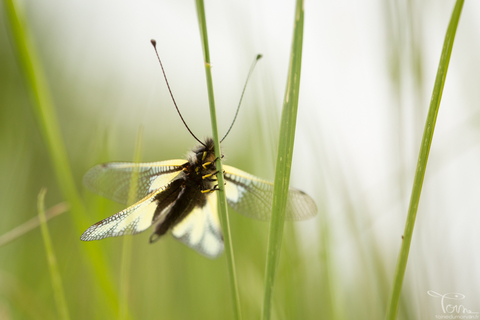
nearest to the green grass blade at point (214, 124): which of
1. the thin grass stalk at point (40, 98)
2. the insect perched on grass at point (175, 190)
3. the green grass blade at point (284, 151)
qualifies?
the green grass blade at point (284, 151)

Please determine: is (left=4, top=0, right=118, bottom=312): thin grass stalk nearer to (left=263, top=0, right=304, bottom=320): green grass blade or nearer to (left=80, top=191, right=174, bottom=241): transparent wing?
(left=80, top=191, right=174, bottom=241): transparent wing

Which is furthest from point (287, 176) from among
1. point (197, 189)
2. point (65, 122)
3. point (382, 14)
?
point (65, 122)

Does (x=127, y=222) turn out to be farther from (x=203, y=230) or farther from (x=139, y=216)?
(x=203, y=230)

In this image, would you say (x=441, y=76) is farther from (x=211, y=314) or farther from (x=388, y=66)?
(x=211, y=314)

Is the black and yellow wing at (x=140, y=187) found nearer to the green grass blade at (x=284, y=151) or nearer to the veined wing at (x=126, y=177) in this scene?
the veined wing at (x=126, y=177)

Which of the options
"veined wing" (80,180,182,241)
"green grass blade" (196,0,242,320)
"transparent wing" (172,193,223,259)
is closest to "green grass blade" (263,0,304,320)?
"green grass blade" (196,0,242,320)
